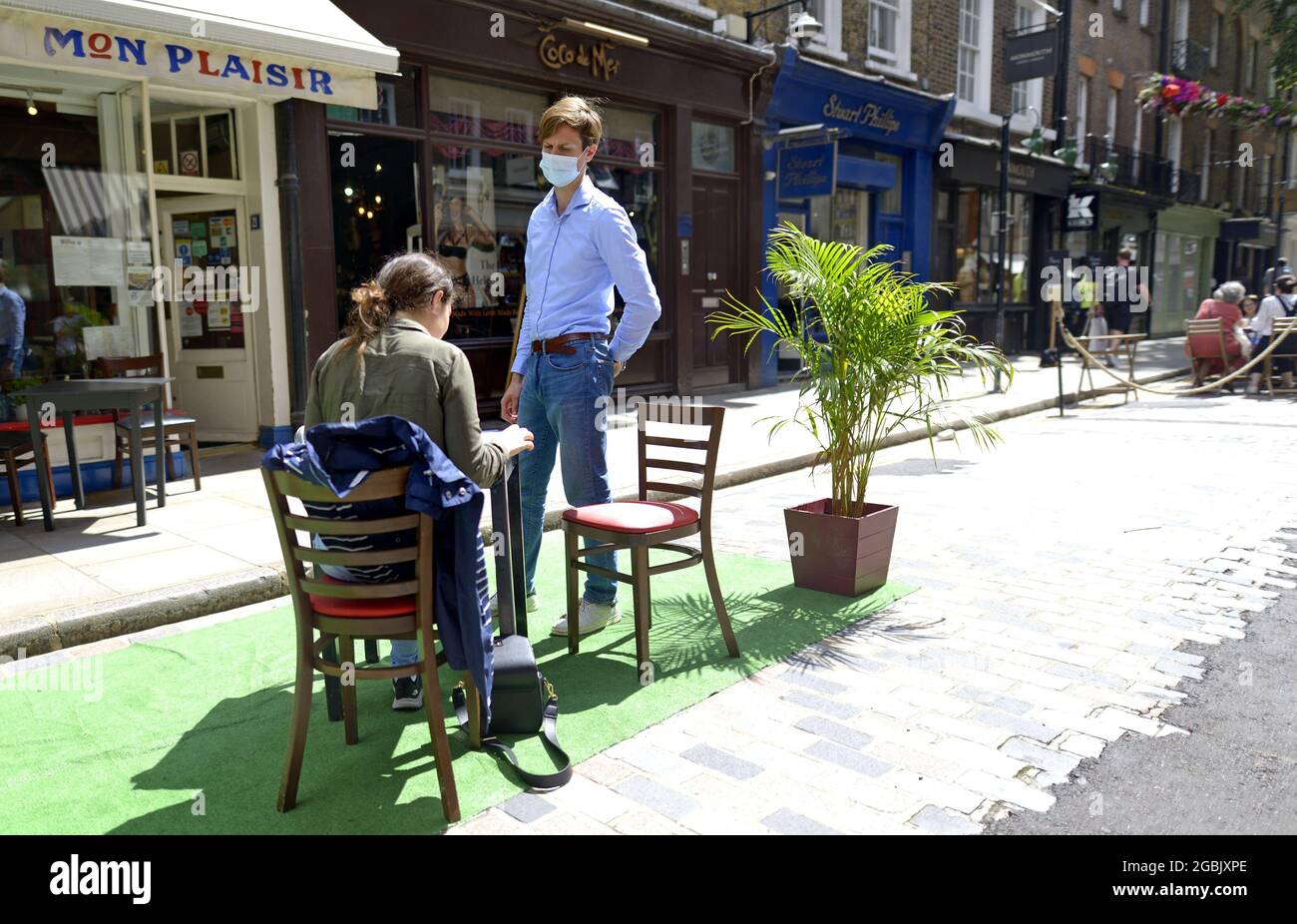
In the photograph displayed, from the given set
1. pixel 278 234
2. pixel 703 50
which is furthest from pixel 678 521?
pixel 703 50

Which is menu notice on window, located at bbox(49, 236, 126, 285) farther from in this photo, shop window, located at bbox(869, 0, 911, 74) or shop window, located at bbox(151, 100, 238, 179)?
shop window, located at bbox(869, 0, 911, 74)

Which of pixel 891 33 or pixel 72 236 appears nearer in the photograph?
pixel 72 236

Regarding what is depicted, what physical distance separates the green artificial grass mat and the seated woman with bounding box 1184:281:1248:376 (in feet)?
38.0

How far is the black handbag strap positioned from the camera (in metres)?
2.90

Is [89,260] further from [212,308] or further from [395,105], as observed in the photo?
[395,105]

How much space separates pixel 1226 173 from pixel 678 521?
117 feet

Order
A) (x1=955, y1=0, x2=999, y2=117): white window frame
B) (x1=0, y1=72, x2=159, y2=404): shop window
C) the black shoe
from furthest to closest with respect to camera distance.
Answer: (x1=955, y1=0, x2=999, y2=117): white window frame < (x1=0, y1=72, x2=159, y2=404): shop window < the black shoe

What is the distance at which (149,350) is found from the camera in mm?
7922

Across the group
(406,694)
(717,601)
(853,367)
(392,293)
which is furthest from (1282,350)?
(392,293)

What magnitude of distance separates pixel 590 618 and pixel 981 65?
1743 cm

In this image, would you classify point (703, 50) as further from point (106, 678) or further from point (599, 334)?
point (106, 678)

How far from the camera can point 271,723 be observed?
3.48 metres

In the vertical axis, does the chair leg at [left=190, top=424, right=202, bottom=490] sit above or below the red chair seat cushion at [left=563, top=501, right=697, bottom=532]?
below

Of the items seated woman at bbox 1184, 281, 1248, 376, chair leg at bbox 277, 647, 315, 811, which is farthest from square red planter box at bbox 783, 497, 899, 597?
seated woman at bbox 1184, 281, 1248, 376
